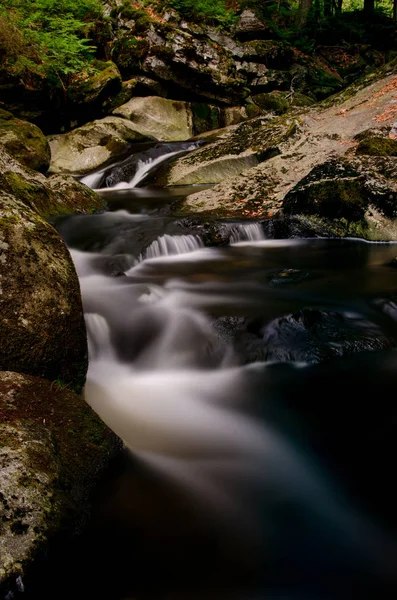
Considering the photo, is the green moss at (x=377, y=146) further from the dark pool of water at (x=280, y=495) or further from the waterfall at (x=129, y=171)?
the waterfall at (x=129, y=171)

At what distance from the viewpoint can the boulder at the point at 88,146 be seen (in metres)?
12.9

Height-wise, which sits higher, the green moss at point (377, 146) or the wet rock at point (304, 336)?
the green moss at point (377, 146)

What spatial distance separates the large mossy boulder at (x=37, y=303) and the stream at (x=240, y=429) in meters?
0.62

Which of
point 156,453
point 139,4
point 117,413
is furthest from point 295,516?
point 139,4

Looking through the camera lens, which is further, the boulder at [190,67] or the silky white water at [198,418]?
the boulder at [190,67]

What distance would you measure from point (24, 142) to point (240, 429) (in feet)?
32.3

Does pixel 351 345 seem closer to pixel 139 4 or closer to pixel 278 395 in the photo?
pixel 278 395

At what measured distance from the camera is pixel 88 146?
531 inches

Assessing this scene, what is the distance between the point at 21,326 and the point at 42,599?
1.54m

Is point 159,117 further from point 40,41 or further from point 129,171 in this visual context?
point 129,171

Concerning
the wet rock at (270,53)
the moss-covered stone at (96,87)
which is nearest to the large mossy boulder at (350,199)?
the moss-covered stone at (96,87)

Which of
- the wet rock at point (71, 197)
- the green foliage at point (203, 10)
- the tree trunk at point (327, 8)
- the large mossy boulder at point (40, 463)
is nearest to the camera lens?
the large mossy boulder at point (40, 463)

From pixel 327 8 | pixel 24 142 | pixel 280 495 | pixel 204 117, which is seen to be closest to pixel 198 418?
pixel 280 495

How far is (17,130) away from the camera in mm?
10484
